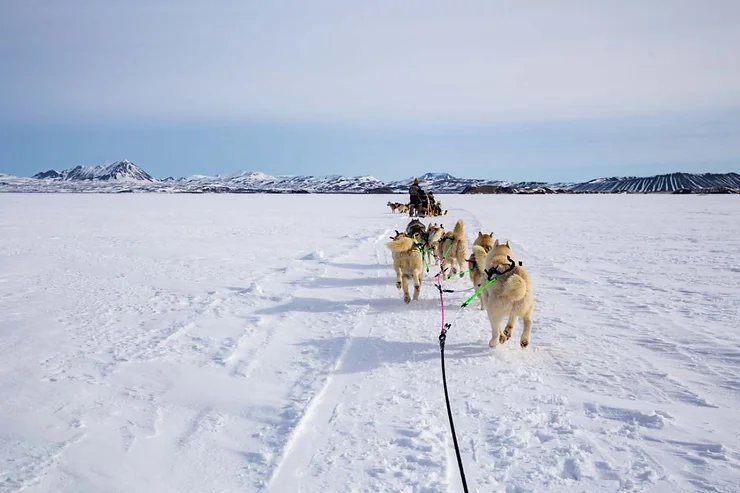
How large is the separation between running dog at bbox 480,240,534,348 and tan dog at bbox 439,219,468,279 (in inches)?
132

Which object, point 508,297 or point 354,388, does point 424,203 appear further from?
point 354,388

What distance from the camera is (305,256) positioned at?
446 inches

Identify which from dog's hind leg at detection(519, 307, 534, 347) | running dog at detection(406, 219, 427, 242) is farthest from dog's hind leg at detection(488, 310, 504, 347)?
running dog at detection(406, 219, 427, 242)

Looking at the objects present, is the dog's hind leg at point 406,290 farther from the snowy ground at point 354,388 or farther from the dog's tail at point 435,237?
the dog's tail at point 435,237

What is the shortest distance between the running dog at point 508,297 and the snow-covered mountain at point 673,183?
11313 centimetres

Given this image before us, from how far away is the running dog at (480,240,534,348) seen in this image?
4305 mm

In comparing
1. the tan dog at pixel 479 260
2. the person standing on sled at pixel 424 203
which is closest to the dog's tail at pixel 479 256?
the tan dog at pixel 479 260

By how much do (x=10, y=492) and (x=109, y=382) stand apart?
4.89 feet

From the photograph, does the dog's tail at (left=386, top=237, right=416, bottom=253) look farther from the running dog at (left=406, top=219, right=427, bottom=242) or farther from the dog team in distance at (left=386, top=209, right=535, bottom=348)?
the running dog at (left=406, top=219, right=427, bottom=242)

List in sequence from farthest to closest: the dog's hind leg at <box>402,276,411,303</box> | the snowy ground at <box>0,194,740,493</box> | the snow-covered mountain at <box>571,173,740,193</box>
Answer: the snow-covered mountain at <box>571,173,740,193</box>, the dog's hind leg at <box>402,276,411,303</box>, the snowy ground at <box>0,194,740,493</box>

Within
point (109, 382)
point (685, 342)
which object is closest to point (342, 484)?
point (109, 382)

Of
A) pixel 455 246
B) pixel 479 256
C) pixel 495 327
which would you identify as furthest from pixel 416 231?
pixel 495 327

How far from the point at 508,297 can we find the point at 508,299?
0.8 inches

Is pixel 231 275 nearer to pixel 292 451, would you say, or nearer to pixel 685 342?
pixel 292 451
